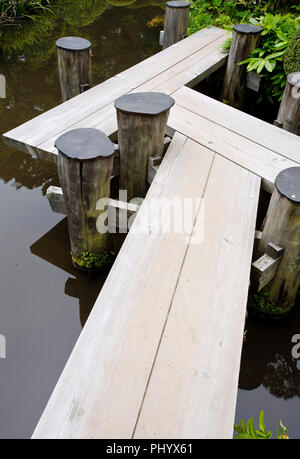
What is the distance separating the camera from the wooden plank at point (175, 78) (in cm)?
407

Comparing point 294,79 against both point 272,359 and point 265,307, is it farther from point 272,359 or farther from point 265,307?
point 272,359

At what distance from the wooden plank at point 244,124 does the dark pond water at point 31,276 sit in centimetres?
198

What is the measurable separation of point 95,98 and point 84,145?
70.1 inches

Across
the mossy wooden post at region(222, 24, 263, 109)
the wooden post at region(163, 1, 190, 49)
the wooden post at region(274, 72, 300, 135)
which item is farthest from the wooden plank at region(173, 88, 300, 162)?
the wooden post at region(163, 1, 190, 49)

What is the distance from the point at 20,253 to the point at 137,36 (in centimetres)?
698

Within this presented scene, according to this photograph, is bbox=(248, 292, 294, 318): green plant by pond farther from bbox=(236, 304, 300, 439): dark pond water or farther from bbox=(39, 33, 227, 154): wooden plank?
bbox=(39, 33, 227, 154): wooden plank

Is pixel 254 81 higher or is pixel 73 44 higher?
pixel 73 44

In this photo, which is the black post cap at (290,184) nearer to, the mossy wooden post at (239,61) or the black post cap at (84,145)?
the black post cap at (84,145)

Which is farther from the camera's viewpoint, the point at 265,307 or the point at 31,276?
the point at 31,276

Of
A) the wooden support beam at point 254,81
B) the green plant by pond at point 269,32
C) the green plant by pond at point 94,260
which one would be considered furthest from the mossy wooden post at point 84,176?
the wooden support beam at point 254,81

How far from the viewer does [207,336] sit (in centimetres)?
228

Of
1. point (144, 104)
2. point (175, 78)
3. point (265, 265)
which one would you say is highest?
point (144, 104)

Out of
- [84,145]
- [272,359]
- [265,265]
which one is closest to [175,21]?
[84,145]

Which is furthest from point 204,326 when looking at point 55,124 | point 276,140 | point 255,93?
point 255,93
